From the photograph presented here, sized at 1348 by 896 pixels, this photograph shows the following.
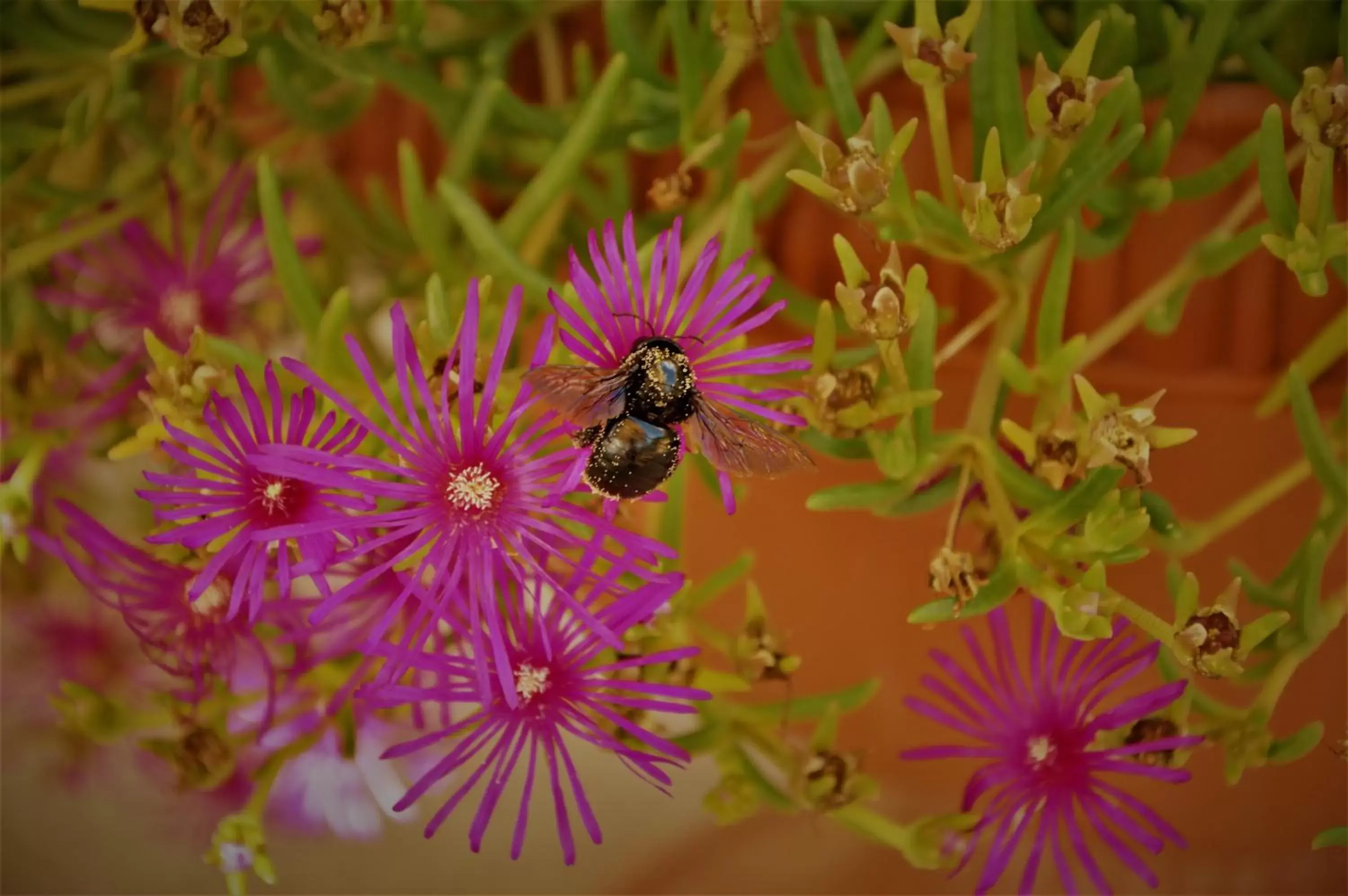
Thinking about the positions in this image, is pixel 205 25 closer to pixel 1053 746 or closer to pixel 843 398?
pixel 843 398

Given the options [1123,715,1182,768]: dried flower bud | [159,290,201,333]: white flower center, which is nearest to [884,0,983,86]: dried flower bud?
[1123,715,1182,768]: dried flower bud

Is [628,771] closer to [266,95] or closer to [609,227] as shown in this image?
[609,227]

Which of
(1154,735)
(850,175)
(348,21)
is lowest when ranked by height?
→ (1154,735)

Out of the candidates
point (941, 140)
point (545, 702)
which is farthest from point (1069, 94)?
point (545, 702)

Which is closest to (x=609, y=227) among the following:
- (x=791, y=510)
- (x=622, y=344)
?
(x=622, y=344)

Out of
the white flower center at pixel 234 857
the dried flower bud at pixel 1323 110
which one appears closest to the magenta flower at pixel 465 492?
the white flower center at pixel 234 857

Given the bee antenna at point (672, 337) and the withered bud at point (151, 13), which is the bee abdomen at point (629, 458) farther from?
the withered bud at point (151, 13)
